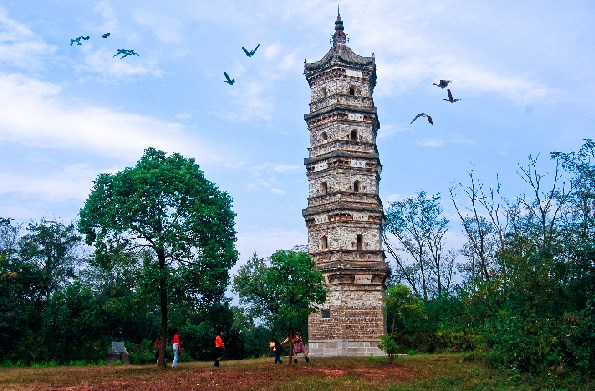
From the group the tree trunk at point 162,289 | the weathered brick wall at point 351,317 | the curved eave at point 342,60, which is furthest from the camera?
the curved eave at point 342,60

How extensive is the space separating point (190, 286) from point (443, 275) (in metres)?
32.4

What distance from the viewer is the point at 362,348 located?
3241 centimetres

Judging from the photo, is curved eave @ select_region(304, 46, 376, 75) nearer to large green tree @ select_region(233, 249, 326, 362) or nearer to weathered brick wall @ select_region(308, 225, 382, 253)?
weathered brick wall @ select_region(308, 225, 382, 253)

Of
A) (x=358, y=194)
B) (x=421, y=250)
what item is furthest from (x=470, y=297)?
(x=421, y=250)

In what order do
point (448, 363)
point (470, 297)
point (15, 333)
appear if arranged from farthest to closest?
point (15, 333) → point (470, 297) → point (448, 363)

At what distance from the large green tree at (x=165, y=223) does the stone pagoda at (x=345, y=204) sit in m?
10.7

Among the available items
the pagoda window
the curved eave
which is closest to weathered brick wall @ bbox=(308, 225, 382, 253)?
the pagoda window

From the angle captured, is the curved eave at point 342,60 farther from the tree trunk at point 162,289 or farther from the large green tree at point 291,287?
the tree trunk at point 162,289

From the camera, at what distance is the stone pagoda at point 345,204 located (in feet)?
108

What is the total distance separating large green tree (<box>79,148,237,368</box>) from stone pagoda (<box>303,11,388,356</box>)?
10672mm

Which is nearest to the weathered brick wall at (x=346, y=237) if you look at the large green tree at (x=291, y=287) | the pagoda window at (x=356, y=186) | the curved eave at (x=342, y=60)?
the pagoda window at (x=356, y=186)

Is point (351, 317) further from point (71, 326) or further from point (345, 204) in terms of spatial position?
point (71, 326)

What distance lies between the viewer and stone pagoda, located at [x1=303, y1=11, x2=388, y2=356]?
3284 cm

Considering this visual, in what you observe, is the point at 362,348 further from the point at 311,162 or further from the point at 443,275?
the point at 443,275
